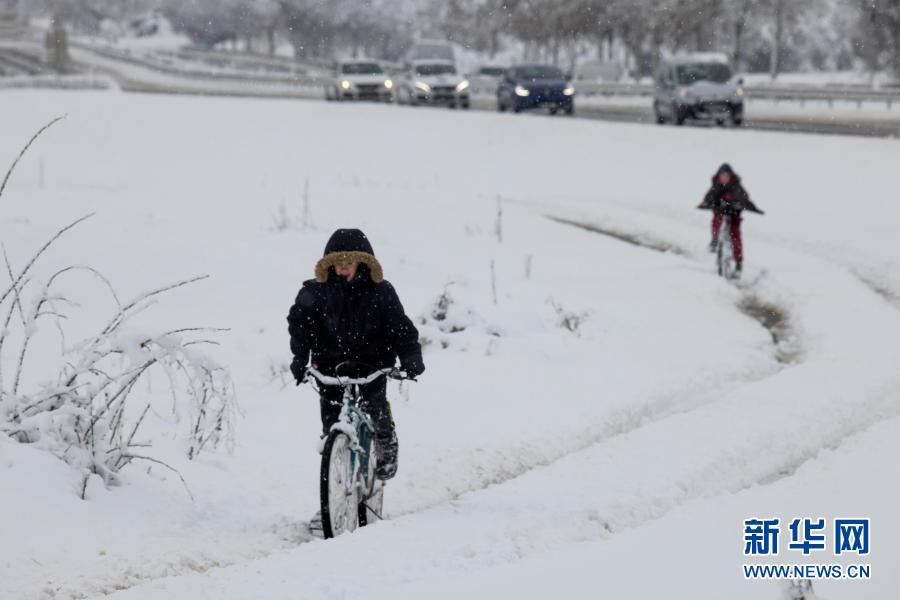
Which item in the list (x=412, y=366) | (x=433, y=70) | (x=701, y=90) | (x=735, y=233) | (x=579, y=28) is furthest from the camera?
(x=579, y=28)

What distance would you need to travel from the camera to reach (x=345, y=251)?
22.1 ft

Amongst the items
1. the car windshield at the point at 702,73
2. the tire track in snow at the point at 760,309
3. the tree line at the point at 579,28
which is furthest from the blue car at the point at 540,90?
the tree line at the point at 579,28

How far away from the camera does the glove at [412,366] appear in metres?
6.84

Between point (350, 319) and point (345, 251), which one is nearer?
point (345, 251)

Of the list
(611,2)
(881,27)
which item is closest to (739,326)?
(881,27)

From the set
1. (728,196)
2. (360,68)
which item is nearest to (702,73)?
(360,68)

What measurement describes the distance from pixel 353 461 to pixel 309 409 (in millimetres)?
3364

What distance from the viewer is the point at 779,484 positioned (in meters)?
8.21

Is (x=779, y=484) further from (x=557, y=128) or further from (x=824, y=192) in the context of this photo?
(x=557, y=128)

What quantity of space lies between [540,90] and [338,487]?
38.5 meters

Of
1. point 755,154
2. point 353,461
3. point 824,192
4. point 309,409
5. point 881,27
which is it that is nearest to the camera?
point 353,461

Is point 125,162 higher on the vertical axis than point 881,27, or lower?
lower

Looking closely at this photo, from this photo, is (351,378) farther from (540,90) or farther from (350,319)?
(540,90)

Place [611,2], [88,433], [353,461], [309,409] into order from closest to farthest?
[353,461]
[88,433]
[309,409]
[611,2]
